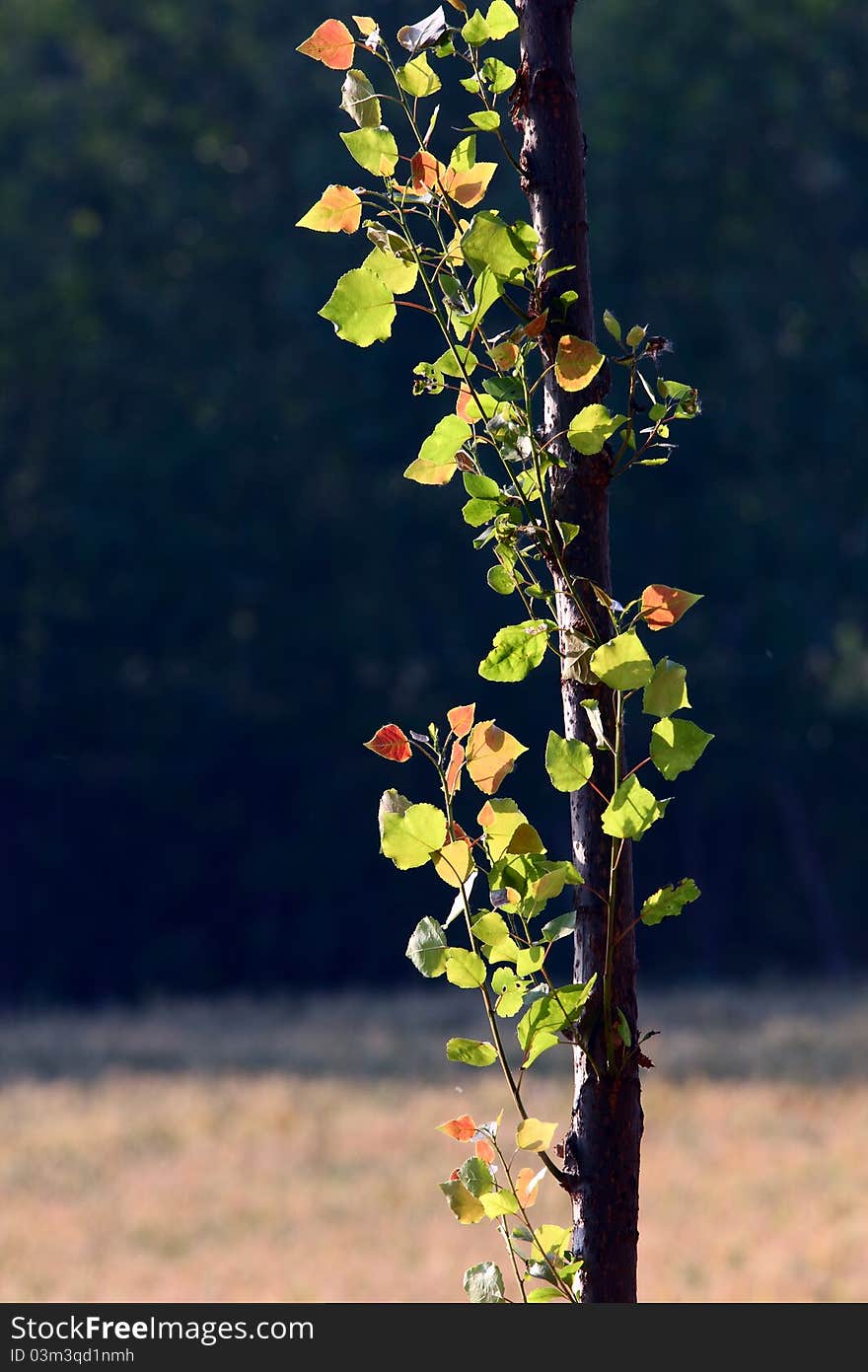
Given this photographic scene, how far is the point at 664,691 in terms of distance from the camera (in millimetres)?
1449

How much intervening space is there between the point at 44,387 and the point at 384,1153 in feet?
42.2

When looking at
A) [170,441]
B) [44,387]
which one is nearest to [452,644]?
[170,441]

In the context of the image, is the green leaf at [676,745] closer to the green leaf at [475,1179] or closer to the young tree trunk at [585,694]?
the young tree trunk at [585,694]

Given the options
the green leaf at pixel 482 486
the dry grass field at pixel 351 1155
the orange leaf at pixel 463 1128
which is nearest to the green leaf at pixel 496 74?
the green leaf at pixel 482 486

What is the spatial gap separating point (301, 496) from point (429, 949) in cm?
1987

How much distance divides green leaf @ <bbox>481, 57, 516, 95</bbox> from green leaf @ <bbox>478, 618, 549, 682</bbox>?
1.68 feet

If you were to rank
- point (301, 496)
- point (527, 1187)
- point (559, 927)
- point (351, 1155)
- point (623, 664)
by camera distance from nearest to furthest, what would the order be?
point (623, 664), point (559, 927), point (527, 1187), point (351, 1155), point (301, 496)

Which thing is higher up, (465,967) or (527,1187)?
(465,967)

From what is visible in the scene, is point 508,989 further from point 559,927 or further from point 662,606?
point 662,606

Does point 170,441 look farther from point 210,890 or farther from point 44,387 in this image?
point 210,890

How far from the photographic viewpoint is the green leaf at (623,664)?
142 centimetres

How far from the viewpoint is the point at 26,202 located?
843 inches

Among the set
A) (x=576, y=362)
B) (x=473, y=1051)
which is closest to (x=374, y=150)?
(x=576, y=362)

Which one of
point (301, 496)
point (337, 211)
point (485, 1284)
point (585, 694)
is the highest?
point (301, 496)
